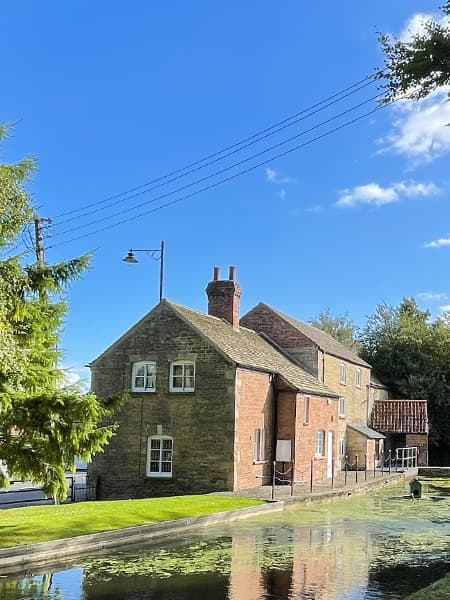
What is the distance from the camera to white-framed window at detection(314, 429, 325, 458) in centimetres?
3544

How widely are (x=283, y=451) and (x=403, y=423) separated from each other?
67.7 ft

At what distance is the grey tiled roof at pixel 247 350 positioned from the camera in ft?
99.3

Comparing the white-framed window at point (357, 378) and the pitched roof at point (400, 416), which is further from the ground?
the white-framed window at point (357, 378)

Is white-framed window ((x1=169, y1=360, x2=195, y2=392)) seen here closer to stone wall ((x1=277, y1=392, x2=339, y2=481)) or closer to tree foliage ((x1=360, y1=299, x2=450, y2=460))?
stone wall ((x1=277, y1=392, x2=339, y2=481))

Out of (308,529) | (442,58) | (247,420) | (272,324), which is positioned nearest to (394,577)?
(308,529)

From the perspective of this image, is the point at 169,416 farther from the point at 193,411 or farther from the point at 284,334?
the point at 284,334

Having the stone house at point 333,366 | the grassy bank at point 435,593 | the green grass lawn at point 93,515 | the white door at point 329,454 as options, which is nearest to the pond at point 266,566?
the green grass lawn at point 93,515

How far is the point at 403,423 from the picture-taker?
50.1 m

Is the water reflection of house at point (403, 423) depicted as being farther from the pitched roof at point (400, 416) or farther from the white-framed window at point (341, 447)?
the white-framed window at point (341, 447)

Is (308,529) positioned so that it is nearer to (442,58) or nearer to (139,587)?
(139,587)

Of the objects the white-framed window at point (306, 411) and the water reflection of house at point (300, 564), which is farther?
the white-framed window at point (306, 411)

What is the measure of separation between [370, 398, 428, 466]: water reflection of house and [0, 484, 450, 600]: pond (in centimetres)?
2768

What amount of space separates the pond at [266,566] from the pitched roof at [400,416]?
91.6 ft

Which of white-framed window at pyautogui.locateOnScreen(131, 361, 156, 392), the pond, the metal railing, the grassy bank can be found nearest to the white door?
the metal railing
